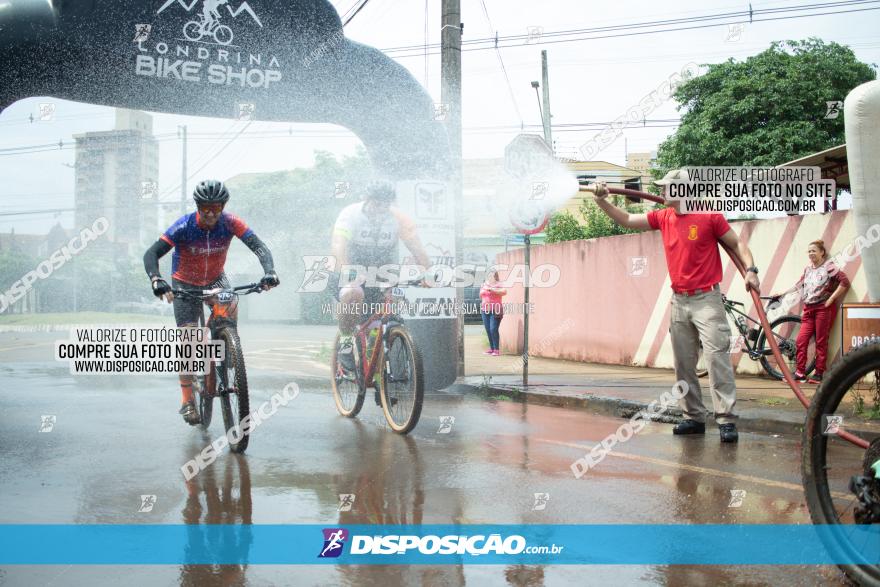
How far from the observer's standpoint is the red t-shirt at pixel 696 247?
6977 mm

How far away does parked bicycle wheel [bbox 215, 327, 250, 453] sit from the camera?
636 centimetres

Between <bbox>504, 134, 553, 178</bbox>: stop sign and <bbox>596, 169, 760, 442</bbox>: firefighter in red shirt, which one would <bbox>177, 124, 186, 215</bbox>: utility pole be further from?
<bbox>596, 169, 760, 442</bbox>: firefighter in red shirt

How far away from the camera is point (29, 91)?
29.5 ft

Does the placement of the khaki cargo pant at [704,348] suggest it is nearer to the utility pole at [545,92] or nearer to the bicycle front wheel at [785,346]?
the bicycle front wheel at [785,346]

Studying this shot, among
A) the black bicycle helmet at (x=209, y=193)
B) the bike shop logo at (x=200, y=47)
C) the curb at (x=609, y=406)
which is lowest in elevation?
the curb at (x=609, y=406)

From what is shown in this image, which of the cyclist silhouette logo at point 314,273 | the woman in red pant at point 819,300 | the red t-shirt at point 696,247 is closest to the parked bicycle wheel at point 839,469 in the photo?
the red t-shirt at point 696,247

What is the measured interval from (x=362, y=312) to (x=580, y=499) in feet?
10.9

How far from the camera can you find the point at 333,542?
4.06m

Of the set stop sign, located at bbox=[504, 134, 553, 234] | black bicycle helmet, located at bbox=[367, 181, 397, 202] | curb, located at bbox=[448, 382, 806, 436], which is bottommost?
curb, located at bbox=[448, 382, 806, 436]

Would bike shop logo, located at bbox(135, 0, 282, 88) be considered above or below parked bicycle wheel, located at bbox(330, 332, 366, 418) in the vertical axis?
above

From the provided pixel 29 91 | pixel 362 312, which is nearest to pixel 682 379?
pixel 362 312

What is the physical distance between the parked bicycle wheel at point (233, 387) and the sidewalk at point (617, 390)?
3.96 meters

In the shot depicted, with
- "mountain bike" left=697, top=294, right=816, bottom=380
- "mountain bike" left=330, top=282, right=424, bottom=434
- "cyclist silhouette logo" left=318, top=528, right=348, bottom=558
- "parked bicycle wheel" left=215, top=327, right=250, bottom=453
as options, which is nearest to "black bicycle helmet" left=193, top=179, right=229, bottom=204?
"parked bicycle wheel" left=215, top=327, right=250, bottom=453

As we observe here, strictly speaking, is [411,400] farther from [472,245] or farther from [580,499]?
[472,245]
